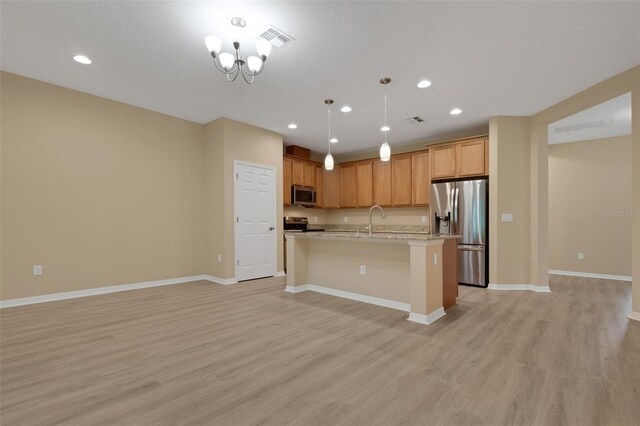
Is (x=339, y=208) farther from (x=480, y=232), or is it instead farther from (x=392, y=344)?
(x=392, y=344)

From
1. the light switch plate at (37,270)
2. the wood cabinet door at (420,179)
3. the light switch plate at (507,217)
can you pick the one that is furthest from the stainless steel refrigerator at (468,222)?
the light switch plate at (37,270)

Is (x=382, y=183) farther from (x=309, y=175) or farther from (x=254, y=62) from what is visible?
(x=254, y=62)

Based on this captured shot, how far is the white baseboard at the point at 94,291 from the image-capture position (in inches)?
143

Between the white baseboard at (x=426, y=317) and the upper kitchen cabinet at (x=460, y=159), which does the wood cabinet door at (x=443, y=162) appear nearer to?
the upper kitchen cabinet at (x=460, y=159)

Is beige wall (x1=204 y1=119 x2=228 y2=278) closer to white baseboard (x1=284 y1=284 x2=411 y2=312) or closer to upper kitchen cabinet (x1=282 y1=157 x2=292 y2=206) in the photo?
white baseboard (x1=284 y1=284 x2=411 y2=312)

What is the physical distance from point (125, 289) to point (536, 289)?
6.53 metres

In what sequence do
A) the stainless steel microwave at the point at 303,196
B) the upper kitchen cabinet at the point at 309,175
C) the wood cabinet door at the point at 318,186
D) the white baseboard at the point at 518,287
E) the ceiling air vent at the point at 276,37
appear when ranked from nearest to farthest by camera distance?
the ceiling air vent at the point at 276,37, the white baseboard at the point at 518,287, the stainless steel microwave at the point at 303,196, the upper kitchen cabinet at the point at 309,175, the wood cabinet door at the point at 318,186

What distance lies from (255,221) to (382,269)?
2745 millimetres

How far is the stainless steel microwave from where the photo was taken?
6468 mm

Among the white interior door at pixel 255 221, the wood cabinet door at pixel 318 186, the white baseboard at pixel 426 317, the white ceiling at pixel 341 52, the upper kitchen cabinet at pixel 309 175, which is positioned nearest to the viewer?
the white ceiling at pixel 341 52

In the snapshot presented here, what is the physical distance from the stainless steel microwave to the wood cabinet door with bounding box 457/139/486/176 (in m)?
3.24

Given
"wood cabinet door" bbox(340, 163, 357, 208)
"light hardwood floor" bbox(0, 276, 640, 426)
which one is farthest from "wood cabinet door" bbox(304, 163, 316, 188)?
"light hardwood floor" bbox(0, 276, 640, 426)

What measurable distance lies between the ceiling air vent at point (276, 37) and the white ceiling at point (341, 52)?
0.08m

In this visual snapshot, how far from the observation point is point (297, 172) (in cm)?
661
